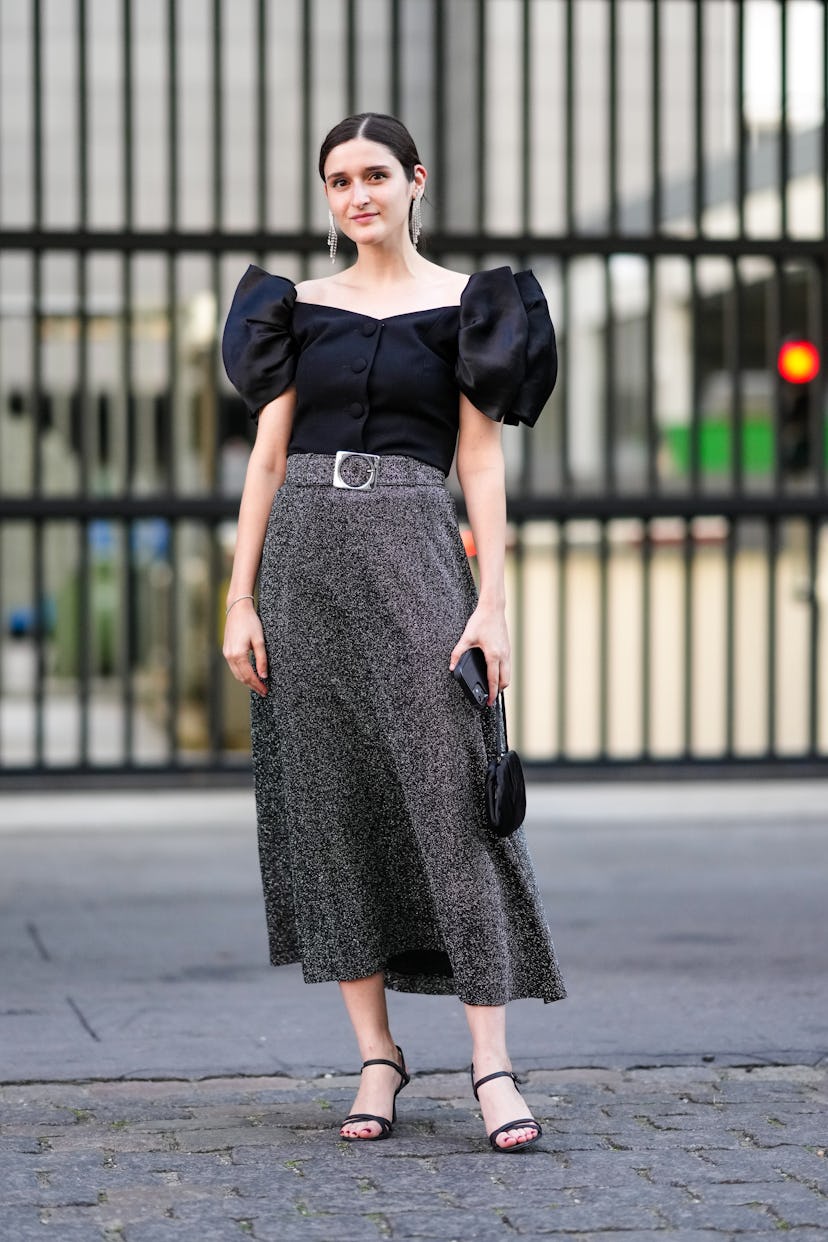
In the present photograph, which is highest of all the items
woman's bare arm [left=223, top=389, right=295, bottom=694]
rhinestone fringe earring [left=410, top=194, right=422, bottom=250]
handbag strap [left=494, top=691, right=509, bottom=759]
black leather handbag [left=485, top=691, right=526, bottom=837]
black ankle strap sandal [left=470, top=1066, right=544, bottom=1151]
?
rhinestone fringe earring [left=410, top=194, right=422, bottom=250]

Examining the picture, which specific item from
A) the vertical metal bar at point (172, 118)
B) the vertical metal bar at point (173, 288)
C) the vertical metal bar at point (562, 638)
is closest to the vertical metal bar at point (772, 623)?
the vertical metal bar at point (562, 638)

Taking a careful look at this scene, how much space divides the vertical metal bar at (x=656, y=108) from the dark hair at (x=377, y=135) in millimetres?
5682

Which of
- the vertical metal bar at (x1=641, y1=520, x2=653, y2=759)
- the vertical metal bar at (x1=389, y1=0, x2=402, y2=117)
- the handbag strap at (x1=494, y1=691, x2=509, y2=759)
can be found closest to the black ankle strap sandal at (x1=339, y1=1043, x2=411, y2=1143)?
the handbag strap at (x1=494, y1=691, x2=509, y2=759)

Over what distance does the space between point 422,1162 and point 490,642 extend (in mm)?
925

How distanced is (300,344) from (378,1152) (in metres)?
1.48

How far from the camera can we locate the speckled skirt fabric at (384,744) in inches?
148

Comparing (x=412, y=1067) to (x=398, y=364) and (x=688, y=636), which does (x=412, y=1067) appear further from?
(x=688, y=636)

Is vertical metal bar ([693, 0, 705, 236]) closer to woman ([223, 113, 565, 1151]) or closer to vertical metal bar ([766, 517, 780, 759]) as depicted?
vertical metal bar ([766, 517, 780, 759])

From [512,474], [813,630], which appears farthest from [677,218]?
[813,630]

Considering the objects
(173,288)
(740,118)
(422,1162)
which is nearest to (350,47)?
(173,288)

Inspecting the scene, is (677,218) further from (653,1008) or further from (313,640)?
(313,640)

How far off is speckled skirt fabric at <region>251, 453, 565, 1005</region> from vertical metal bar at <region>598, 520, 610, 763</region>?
5579 millimetres

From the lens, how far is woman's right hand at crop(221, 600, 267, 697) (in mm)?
3844

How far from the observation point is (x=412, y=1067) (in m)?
4.48
